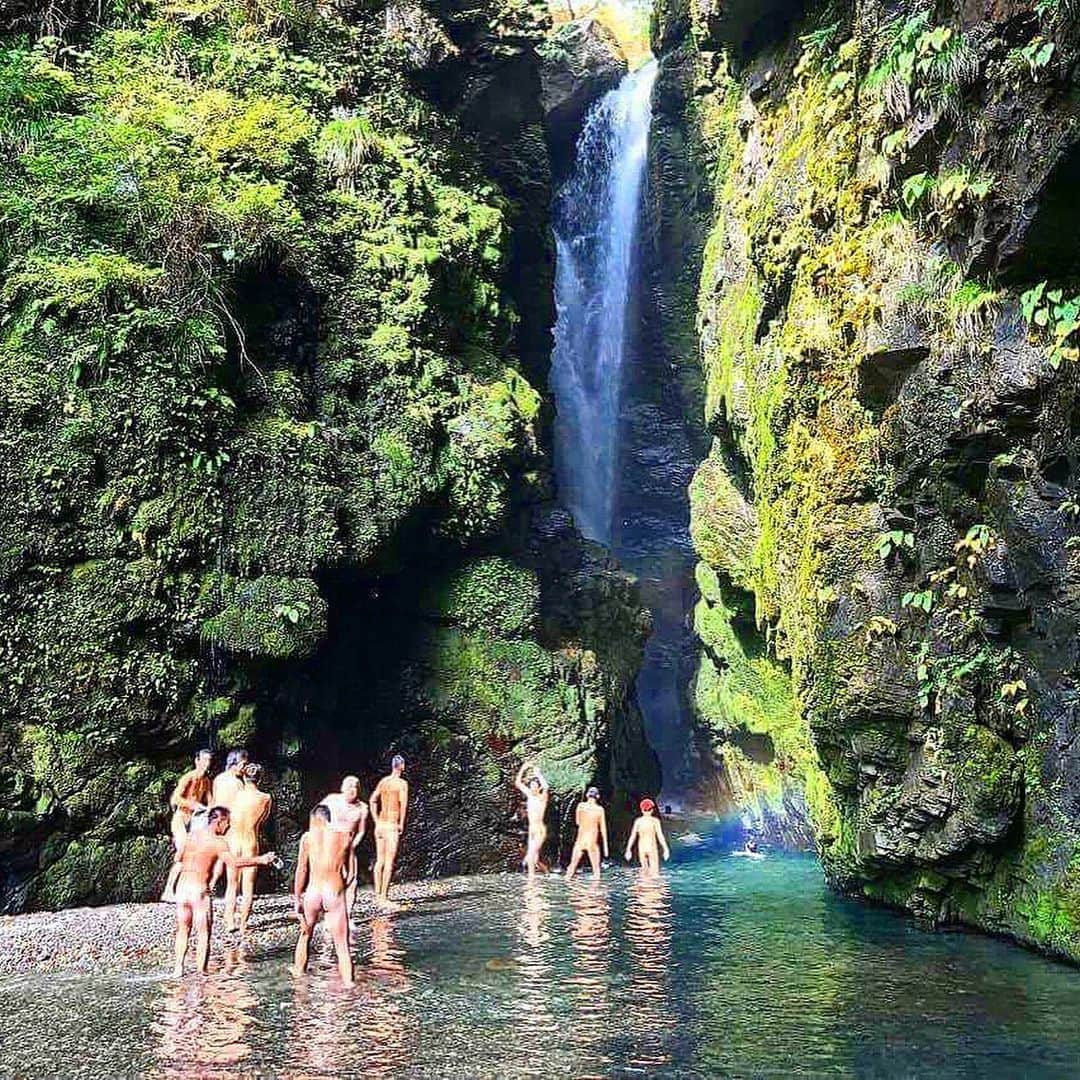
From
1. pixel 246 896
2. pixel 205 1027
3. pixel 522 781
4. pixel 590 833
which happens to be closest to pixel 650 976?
pixel 205 1027

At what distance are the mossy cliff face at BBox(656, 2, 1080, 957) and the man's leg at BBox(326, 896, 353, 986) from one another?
20.9 ft

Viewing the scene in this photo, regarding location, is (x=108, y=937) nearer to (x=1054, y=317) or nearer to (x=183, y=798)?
(x=183, y=798)

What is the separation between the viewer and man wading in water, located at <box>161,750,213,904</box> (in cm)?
1137

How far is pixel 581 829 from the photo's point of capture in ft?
52.7

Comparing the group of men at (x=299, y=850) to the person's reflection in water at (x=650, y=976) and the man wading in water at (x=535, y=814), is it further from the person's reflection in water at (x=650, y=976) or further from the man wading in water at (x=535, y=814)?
the person's reflection in water at (x=650, y=976)

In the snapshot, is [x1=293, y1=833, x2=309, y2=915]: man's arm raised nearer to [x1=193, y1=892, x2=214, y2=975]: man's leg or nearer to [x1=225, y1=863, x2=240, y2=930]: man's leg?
[x1=193, y1=892, x2=214, y2=975]: man's leg

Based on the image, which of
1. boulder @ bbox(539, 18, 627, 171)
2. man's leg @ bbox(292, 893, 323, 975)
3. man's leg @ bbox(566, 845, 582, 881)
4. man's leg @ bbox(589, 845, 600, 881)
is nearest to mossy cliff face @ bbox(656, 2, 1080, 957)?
man's leg @ bbox(589, 845, 600, 881)

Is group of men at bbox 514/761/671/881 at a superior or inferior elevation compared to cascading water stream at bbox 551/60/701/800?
inferior

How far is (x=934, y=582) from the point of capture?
11203 millimetres

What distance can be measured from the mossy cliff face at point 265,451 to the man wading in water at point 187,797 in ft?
2.04

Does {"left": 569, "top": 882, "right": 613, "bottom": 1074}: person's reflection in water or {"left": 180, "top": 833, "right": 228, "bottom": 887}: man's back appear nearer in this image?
{"left": 569, "top": 882, "right": 613, "bottom": 1074}: person's reflection in water

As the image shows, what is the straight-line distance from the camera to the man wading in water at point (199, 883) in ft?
27.0

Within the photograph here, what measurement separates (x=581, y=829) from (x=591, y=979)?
7.73m

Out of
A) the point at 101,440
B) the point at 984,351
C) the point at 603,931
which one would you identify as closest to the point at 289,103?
the point at 101,440
